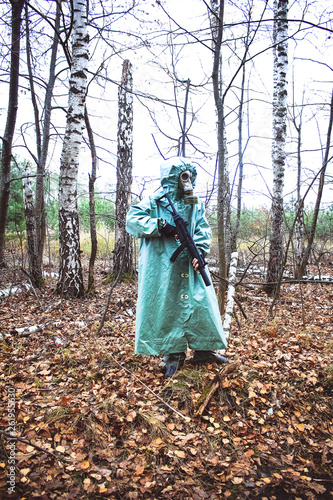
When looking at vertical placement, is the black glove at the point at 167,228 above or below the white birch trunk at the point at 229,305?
above

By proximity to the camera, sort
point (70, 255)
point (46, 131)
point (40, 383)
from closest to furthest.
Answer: point (40, 383) < point (70, 255) < point (46, 131)

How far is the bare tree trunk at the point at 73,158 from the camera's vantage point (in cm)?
550

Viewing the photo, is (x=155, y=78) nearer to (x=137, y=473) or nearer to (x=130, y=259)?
(x=130, y=259)

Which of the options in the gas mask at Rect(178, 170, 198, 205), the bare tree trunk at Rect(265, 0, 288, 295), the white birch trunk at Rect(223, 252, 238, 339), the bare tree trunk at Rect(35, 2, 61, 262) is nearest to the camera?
the gas mask at Rect(178, 170, 198, 205)

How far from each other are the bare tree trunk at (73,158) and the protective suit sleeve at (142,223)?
3111 millimetres

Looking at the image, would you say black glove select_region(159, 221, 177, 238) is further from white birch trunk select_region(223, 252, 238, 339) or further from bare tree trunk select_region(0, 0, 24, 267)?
bare tree trunk select_region(0, 0, 24, 267)

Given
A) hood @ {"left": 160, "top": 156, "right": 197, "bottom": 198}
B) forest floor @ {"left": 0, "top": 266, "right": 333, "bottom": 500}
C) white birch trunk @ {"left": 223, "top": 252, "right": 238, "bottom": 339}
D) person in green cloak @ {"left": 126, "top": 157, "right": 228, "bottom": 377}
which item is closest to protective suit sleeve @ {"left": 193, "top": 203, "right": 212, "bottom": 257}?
person in green cloak @ {"left": 126, "top": 157, "right": 228, "bottom": 377}

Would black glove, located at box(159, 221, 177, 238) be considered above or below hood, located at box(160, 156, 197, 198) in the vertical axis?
below

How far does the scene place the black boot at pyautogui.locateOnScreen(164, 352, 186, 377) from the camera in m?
3.00

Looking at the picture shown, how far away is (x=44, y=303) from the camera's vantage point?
5.37 metres

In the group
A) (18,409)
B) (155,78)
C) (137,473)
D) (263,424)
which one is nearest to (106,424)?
(137,473)

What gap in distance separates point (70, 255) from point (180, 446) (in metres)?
4.28

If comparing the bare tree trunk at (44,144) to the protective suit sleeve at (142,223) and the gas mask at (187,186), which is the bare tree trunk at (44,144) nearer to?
the protective suit sleeve at (142,223)

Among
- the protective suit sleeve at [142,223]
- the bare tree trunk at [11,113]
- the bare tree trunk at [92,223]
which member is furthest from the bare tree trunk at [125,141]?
the protective suit sleeve at [142,223]
